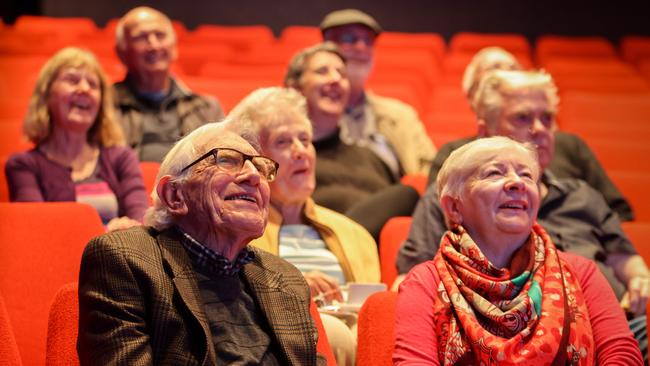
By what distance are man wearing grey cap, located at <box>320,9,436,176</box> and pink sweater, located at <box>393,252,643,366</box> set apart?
1564mm

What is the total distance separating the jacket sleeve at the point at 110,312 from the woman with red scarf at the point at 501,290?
0.50 metres

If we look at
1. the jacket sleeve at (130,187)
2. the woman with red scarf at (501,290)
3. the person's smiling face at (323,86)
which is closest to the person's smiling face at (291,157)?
the jacket sleeve at (130,187)

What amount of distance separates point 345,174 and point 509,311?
4.68 ft

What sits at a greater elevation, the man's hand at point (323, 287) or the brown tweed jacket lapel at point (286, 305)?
the brown tweed jacket lapel at point (286, 305)

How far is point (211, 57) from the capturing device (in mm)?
5555

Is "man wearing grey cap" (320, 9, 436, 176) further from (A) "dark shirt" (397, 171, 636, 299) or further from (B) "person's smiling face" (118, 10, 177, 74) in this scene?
(A) "dark shirt" (397, 171, 636, 299)

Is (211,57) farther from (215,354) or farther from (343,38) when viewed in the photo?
(215,354)

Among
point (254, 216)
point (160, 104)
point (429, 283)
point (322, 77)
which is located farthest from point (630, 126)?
point (254, 216)

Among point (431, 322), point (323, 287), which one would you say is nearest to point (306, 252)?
point (323, 287)

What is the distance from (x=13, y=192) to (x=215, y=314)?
1.31 metres

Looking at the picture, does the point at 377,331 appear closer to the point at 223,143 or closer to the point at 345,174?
the point at 223,143

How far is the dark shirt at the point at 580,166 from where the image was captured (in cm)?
289

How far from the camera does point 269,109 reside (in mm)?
2602

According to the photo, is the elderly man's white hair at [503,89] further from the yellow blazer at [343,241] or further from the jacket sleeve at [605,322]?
the jacket sleeve at [605,322]
